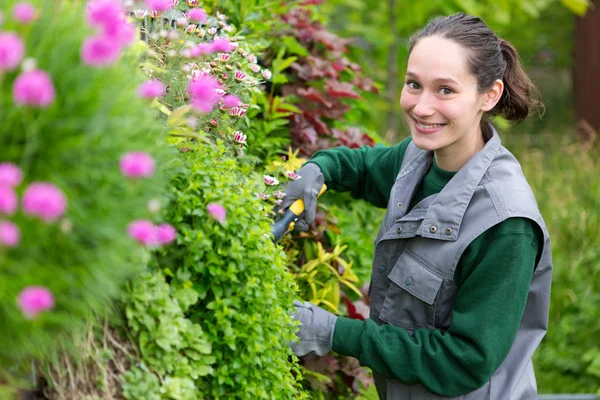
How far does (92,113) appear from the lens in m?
1.30

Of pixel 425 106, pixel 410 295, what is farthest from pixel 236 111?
pixel 410 295

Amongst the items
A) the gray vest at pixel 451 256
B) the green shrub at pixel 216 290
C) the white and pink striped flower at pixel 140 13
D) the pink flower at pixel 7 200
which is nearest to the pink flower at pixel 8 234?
the pink flower at pixel 7 200

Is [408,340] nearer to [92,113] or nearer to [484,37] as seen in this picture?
[484,37]

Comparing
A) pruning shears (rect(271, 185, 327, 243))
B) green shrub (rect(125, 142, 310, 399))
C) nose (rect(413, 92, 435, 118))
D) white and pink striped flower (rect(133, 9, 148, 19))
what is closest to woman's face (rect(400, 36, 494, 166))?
nose (rect(413, 92, 435, 118))

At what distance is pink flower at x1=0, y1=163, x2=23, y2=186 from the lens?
114cm

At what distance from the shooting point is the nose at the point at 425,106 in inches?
92.6

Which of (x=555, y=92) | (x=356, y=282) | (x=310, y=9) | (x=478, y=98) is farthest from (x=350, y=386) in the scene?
(x=555, y=92)

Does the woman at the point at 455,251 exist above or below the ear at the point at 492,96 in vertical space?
below

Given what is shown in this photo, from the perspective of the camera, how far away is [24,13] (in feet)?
3.94

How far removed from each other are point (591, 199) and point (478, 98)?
3.51 m

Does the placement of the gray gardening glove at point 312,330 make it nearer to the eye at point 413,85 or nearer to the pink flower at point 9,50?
the eye at point 413,85

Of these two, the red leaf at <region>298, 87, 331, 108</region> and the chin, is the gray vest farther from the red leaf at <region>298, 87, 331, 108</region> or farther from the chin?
the red leaf at <region>298, 87, 331, 108</region>

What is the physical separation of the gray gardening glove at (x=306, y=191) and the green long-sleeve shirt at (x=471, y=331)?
44 cm

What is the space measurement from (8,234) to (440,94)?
159 cm
